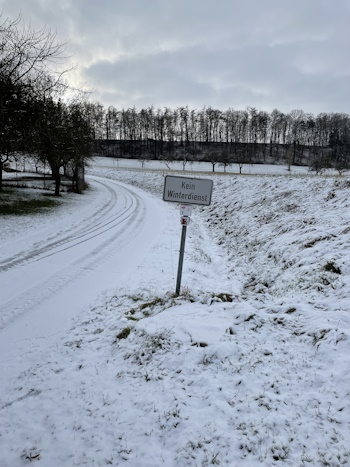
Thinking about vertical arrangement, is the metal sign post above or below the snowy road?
above

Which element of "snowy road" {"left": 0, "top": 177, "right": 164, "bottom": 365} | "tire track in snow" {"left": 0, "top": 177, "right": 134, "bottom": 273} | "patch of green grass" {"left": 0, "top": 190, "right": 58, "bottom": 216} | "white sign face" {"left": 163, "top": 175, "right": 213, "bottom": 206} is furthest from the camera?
"patch of green grass" {"left": 0, "top": 190, "right": 58, "bottom": 216}

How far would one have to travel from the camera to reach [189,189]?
5.75m

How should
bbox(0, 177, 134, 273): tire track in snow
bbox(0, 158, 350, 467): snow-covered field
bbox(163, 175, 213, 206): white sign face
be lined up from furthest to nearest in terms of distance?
bbox(0, 177, 134, 273): tire track in snow < bbox(163, 175, 213, 206): white sign face < bbox(0, 158, 350, 467): snow-covered field

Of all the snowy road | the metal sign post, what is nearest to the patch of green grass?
the snowy road

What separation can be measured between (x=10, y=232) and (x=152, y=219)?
7.41m

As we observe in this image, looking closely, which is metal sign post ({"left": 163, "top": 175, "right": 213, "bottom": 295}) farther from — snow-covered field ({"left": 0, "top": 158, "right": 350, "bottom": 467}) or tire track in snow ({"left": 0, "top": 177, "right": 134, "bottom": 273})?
tire track in snow ({"left": 0, "top": 177, "right": 134, "bottom": 273})

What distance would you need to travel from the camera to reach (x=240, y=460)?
262 centimetres

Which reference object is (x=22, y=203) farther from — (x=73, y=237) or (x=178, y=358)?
(x=178, y=358)

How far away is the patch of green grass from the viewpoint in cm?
1624

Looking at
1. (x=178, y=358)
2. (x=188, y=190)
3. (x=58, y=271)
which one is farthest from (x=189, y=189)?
(x=58, y=271)

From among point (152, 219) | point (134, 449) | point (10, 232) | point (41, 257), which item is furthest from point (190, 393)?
point (152, 219)

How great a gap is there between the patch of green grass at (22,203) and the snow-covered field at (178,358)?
320 inches

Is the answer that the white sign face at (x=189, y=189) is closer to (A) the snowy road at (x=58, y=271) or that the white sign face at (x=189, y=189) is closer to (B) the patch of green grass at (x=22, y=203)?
(A) the snowy road at (x=58, y=271)

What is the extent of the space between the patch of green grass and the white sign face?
43.4 ft
